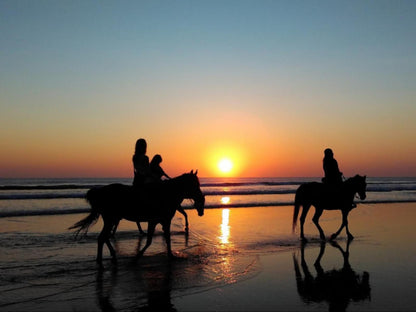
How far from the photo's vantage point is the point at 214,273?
714 centimetres

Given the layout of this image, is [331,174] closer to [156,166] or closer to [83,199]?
[156,166]

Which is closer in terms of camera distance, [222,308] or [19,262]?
[222,308]

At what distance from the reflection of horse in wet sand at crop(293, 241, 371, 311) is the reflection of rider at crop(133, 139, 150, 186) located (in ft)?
12.1

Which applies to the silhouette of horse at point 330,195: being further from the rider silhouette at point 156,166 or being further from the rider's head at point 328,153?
the rider silhouette at point 156,166

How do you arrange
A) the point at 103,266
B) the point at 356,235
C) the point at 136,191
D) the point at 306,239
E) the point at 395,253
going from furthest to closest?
the point at 356,235 < the point at 306,239 < the point at 395,253 < the point at 136,191 < the point at 103,266

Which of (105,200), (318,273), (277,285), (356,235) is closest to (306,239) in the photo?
(356,235)

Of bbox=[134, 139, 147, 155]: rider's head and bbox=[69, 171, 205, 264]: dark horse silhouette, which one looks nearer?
bbox=[69, 171, 205, 264]: dark horse silhouette

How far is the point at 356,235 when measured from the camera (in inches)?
468

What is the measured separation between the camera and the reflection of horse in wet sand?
569 centimetres

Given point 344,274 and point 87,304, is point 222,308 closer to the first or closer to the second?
point 87,304

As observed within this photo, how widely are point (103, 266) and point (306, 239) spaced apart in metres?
5.75

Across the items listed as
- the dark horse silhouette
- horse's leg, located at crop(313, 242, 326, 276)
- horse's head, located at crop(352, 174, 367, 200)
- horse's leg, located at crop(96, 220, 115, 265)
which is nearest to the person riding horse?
horse's head, located at crop(352, 174, 367, 200)

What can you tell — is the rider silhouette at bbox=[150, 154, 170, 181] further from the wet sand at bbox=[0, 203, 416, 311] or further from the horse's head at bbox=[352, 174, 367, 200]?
the horse's head at bbox=[352, 174, 367, 200]

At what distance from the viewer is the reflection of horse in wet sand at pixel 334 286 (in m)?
5.69
